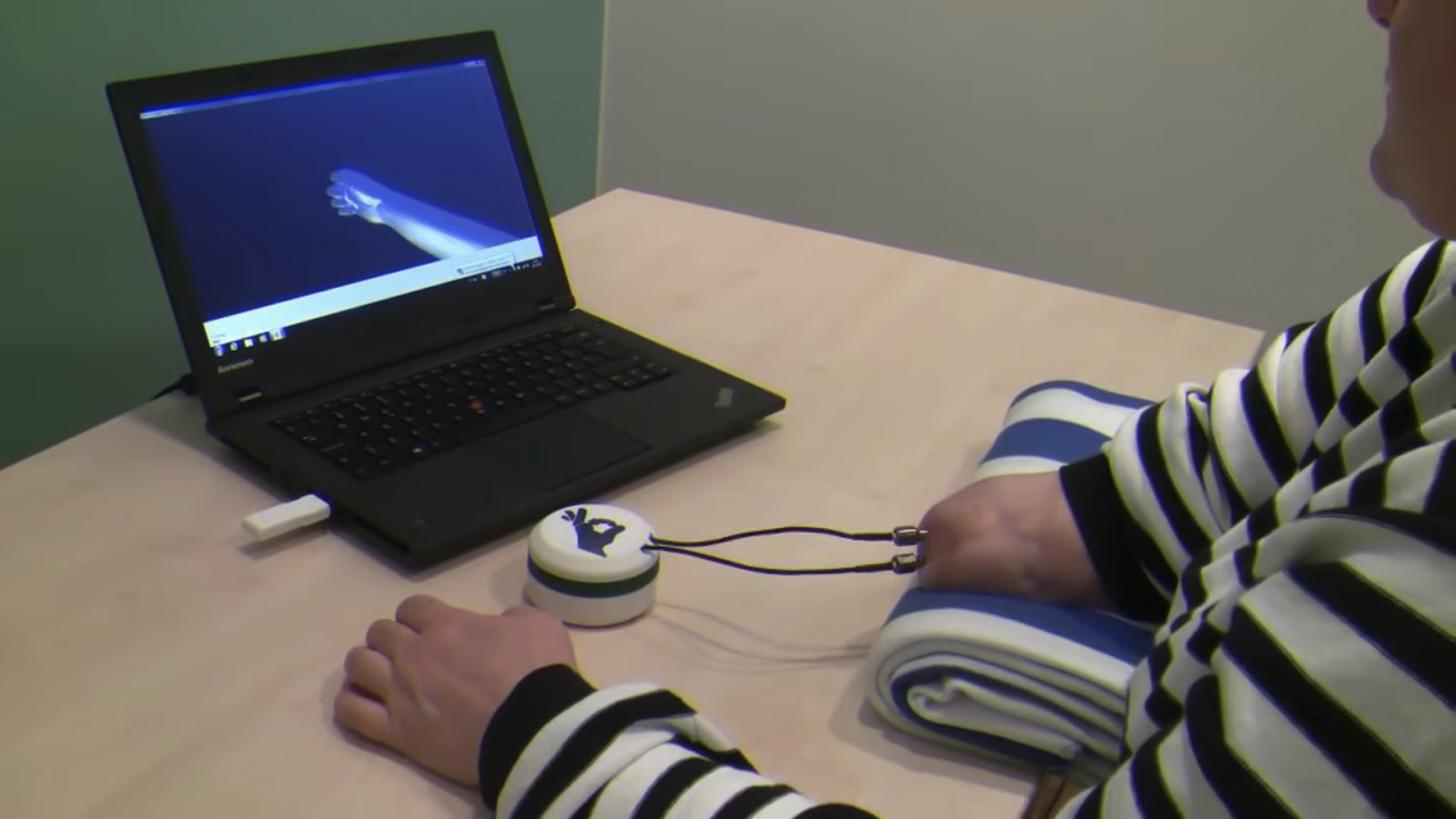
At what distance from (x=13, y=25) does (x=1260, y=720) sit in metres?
1.01

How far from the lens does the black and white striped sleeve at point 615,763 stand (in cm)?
52

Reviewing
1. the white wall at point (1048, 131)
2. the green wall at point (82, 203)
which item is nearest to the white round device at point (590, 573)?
the green wall at point (82, 203)

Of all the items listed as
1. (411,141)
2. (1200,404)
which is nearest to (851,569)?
(1200,404)

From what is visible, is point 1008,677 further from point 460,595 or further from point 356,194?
point 356,194

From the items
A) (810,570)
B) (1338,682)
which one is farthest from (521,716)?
(1338,682)

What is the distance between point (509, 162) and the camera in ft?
3.07

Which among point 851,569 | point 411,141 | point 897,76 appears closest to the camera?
point 851,569

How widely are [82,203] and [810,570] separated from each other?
756mm

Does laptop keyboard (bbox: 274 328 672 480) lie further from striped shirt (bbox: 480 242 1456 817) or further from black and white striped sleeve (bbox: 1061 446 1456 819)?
black and white striped sleeve (bbox: 1061 446 1456 819)

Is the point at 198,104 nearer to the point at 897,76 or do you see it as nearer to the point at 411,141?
the point at 411,141

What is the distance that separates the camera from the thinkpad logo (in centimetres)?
77

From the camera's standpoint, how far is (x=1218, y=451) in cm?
70

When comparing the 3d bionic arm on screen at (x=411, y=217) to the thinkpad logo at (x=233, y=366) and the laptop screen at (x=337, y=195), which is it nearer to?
the laptop screen at (x=337, y=195)

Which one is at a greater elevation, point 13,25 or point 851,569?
point 13,25
